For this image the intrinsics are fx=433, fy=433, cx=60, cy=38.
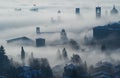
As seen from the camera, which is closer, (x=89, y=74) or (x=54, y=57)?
(x=89, y=74)

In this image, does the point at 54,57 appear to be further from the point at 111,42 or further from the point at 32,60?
the point at 111,42

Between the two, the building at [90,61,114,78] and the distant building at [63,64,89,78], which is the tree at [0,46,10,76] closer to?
the distant building at [63,64,89,78]

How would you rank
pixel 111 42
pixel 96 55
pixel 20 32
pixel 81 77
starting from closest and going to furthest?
pixel 81 77 → pixel 96 55 → pixel 111 42 → pixel 20 32

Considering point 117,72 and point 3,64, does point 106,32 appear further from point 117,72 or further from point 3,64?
point 3,64

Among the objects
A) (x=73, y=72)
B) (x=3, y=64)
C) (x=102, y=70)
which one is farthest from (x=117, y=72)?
(x=3, y=64)

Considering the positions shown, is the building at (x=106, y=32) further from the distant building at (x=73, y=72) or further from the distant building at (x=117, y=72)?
the distant building at (x=73, y=72)

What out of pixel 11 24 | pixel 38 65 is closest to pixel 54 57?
pixel 38 65

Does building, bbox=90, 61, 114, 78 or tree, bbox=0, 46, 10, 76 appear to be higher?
tree, bbox=0, 46, 10, 76

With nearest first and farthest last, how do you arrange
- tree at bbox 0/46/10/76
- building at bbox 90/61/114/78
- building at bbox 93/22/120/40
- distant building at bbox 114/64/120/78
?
building at bbox 90/61/114/78 → distant building at bbox 114/64/120/78 → tree at bbox 0/46/10/76 → building at bbox 93/22/120/40

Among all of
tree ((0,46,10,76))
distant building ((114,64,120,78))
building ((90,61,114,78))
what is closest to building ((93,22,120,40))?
building ((90,61,114,78))

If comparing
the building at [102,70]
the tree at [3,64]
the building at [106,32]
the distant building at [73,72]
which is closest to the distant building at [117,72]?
the building at [102,70]

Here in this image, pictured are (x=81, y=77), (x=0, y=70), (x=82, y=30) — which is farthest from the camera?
(x=82, y=30)
